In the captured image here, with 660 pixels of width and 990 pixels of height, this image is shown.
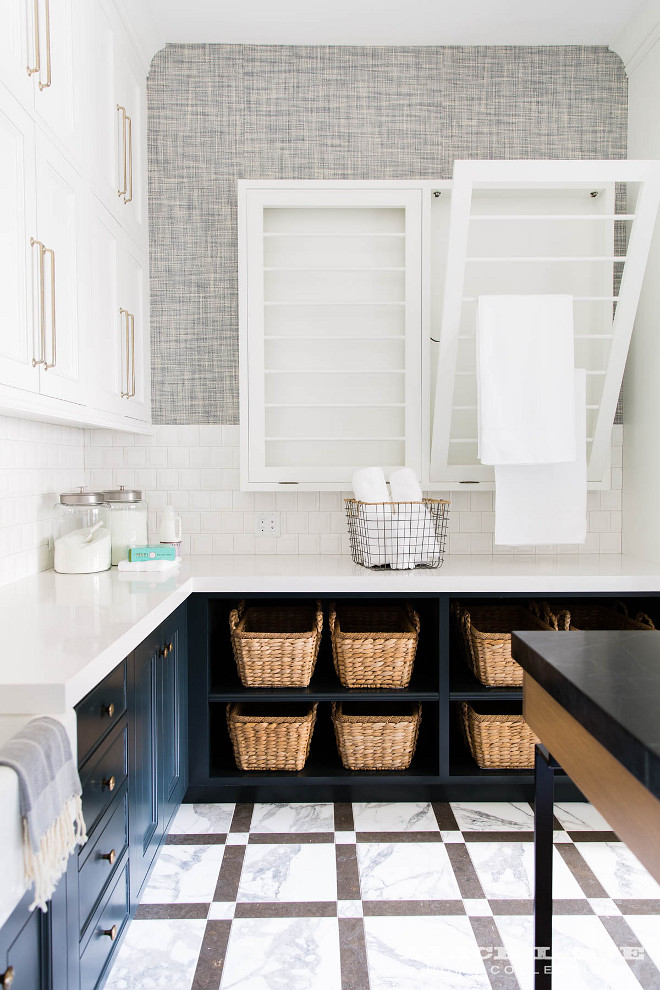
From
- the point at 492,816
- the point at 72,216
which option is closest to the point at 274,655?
the point at 492,816

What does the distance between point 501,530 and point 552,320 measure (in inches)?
31.1

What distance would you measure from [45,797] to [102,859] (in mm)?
564

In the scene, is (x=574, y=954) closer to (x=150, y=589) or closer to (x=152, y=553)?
(x=150, y=589)

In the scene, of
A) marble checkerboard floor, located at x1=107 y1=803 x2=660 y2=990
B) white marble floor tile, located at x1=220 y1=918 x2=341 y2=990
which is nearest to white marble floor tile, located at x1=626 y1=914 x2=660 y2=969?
marble checkerboard floor, located at x1=107 y1=803 x2=660 y2=990

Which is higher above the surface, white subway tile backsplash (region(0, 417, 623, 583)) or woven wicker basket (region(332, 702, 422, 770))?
white subway tile backsplash (region(0, 417, 623, 583))

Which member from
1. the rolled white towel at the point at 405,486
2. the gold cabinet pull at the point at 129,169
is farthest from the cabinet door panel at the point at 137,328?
the rolled white towel at the point at 405,486

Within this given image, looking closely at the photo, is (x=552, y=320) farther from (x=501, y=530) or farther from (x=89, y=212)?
(x=89, y=212)

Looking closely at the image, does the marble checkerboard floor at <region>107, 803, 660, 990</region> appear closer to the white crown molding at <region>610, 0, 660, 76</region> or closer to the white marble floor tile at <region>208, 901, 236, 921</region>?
the white marble floor tile at <region>208, 901, 236, 921</region>

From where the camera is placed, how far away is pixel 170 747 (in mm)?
Answer: 2154

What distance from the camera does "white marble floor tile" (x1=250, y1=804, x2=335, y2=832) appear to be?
2.29 meters

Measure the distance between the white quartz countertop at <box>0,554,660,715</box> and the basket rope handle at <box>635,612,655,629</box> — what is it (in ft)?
0.55

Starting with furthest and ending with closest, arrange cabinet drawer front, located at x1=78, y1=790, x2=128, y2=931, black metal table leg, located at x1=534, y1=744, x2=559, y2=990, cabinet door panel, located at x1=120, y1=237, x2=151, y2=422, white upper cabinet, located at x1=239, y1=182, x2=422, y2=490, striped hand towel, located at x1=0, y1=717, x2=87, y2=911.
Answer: white upper cabinet, located at x1=239, y1=182, x2=422, y2=490
cabinet door panel, located at x1=120, y1=237, x2=151, y2=422
cabinet drawer front, located at x1=78, y1=790, x2=128, y2=931
black metal table leg, located at x1=534, y1=744, x2=559, y2=990
striped hand towel, located at x1=0, y1=717, x2=87, y2=911

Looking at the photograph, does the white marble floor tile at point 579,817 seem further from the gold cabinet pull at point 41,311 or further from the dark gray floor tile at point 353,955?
the gold cabinet pull at point 41,311

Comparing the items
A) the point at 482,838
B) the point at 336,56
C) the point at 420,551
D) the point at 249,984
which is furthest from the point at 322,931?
the point at 336,56
